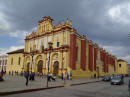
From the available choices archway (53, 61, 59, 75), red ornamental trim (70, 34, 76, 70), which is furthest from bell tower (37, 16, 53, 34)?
archway (53, 61, 59, 75)

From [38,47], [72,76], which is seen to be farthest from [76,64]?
[38,47]

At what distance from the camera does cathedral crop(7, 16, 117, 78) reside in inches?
1158

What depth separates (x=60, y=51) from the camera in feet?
99.1

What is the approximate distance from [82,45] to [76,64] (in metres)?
6.26

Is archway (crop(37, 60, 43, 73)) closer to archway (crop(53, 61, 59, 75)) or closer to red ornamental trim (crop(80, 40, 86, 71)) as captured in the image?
archway (crop(53, 61, 59, 75))

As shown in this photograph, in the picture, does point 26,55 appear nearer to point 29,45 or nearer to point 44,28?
point 29,45

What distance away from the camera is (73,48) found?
97.0ft

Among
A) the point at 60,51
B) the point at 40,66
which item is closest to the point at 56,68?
the point at 60,51

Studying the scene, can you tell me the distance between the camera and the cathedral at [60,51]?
2941cm

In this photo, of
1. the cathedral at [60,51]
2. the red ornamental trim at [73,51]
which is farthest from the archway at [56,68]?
the red ornamental trim at [73,51]

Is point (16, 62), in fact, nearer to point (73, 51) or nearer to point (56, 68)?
point (56, 68)

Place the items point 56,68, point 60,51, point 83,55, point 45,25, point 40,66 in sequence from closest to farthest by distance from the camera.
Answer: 1. point 60,51
2. point 56,68
3. point 83,55
4. point 40,66
5. point 45,25

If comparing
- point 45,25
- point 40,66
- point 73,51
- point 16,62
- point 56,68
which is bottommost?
point 56,68

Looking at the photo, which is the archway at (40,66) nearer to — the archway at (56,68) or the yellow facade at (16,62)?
the archway at (56,68)
